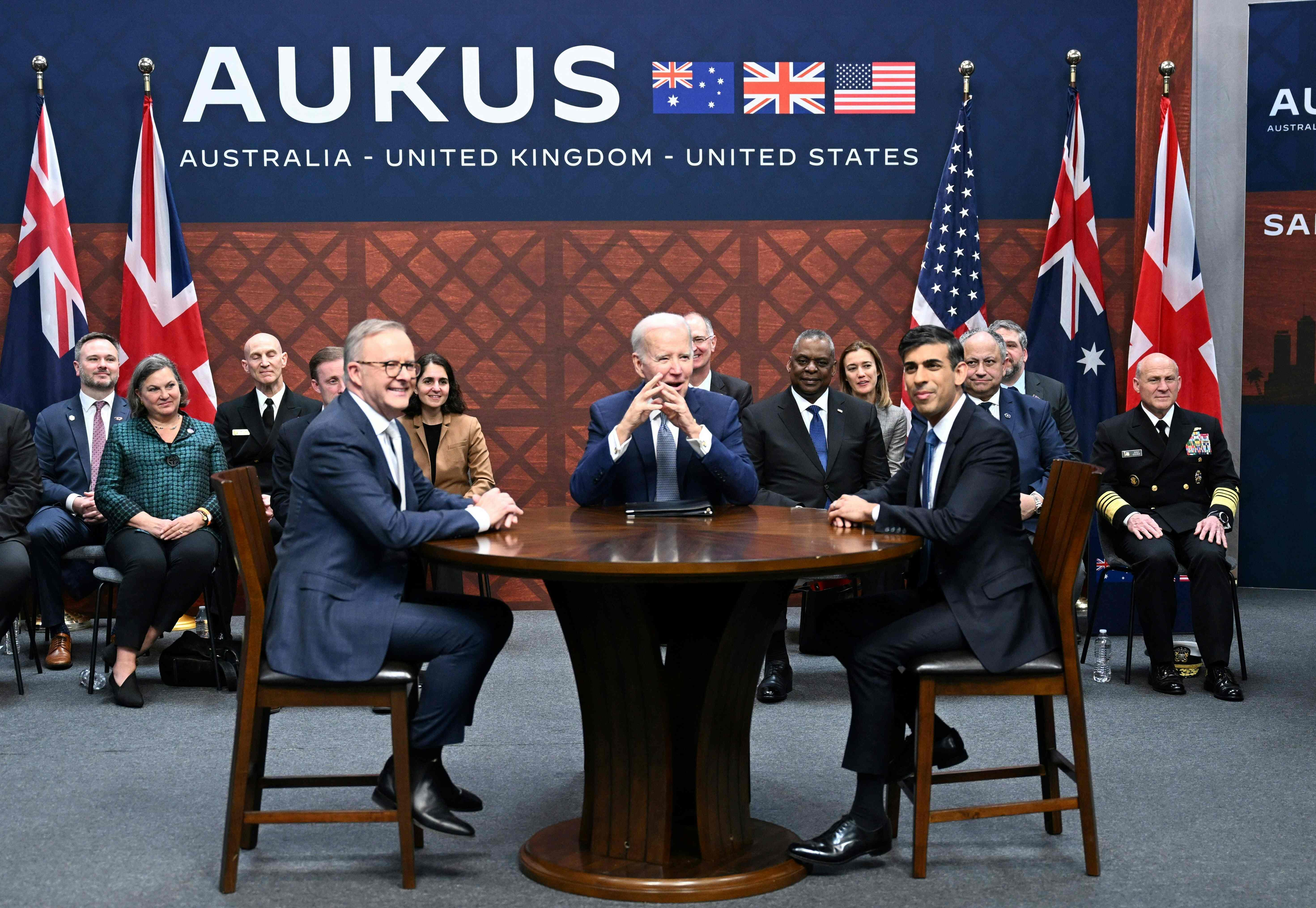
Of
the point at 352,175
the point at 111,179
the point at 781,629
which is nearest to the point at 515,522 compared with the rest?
the point at 781,629

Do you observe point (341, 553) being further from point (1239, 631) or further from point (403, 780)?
point (1239, 631)

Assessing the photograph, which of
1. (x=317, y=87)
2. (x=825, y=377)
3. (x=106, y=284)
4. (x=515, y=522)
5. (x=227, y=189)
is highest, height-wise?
(x=317, y=87)

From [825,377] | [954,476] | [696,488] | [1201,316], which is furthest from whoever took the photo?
[1201,316]

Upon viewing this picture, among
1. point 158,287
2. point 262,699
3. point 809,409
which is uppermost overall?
point 158,287

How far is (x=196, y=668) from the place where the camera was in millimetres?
5230

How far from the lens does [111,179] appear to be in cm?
678

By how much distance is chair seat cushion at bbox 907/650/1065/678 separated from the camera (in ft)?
10.1

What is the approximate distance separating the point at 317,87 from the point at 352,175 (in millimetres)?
504

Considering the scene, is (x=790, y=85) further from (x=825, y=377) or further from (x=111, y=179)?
(x=111, y=179)

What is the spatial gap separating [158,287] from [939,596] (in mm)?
4789

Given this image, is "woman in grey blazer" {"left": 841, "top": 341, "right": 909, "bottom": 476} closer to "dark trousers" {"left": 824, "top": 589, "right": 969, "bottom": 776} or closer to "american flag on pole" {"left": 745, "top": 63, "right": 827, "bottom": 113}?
"american flag on pole" {"left": 745, "top": 63, "right": 827, "bottom": 113}

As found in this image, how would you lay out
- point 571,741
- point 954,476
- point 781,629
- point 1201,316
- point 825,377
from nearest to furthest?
point 954,476
point 571,741
point 781,629
point 825,377
point 1201,316

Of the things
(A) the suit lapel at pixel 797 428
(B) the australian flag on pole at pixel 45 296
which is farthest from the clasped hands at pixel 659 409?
(B) the australian flag on pole at pixel 45 296

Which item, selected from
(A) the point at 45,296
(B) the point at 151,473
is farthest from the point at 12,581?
(A) the point at 45,296
